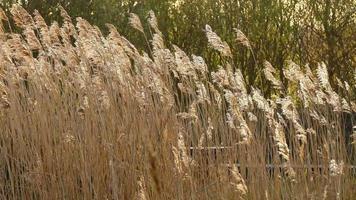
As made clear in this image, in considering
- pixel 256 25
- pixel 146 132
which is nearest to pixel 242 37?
pixel 146 132

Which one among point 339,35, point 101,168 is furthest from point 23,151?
point 339,35

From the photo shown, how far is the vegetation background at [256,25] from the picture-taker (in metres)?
9.06

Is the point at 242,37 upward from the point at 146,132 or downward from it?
upward

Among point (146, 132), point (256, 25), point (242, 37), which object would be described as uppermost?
point (256, 25)

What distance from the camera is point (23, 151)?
527 centimetres

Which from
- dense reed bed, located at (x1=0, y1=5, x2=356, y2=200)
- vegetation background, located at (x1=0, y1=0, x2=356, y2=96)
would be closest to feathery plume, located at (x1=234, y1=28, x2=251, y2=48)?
dense reed bed, located at (x1=0, y1=5, x2=356, y2=200)

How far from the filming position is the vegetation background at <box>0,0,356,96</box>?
29.7 ft

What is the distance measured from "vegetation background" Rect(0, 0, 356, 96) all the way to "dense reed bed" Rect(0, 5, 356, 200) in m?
3.77

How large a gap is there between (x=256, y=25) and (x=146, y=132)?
4853 mm

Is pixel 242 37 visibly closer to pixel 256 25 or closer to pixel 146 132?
pixel 146 132

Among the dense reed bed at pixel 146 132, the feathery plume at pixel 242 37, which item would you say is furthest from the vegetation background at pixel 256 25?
the feathery plume at pixel 242 37

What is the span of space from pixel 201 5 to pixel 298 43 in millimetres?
1261

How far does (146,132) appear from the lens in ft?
16.2

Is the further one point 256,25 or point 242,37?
point 256,25
